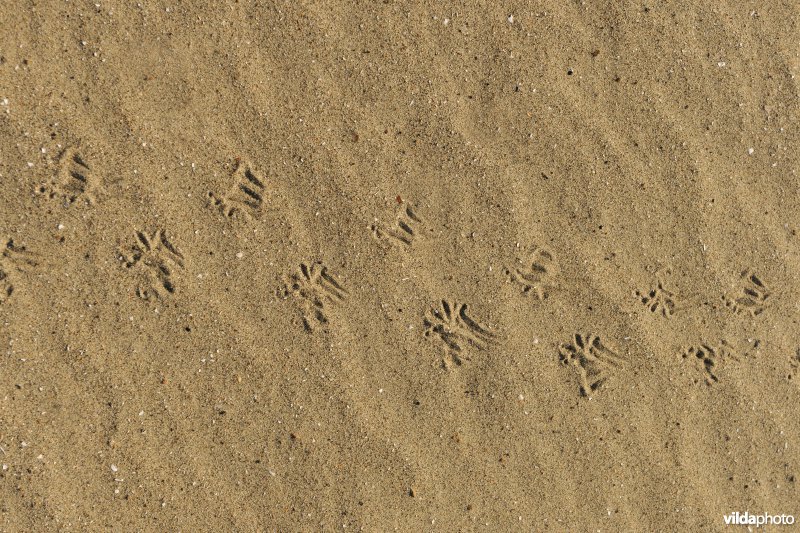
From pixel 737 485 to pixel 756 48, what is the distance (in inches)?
71.9

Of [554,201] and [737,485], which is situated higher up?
[554,201]

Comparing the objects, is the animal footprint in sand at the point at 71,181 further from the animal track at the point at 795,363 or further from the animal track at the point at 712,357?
the animal track at the point at 795,363

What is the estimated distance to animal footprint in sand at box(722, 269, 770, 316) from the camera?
7.36 feet

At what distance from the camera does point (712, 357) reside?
88.0 inches

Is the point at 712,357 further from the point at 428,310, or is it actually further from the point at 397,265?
the point at 397,265

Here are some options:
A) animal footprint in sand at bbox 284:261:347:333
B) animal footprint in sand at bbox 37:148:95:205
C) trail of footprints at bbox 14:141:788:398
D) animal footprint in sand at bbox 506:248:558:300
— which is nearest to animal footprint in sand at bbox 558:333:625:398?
trail of footprints at bbox 14:141:788:398

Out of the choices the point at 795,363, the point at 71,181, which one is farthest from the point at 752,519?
the point at 71,181

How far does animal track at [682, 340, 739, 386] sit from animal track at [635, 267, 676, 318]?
20 centimetres

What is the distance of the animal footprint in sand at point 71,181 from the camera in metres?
1.94

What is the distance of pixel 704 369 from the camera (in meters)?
2.23

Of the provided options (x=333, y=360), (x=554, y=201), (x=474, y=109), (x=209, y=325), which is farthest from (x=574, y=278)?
(x=209, y=325)

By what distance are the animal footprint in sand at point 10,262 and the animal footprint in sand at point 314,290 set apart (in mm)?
922

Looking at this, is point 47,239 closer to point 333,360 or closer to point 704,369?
point 333,360

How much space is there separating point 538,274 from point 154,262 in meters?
1.48
